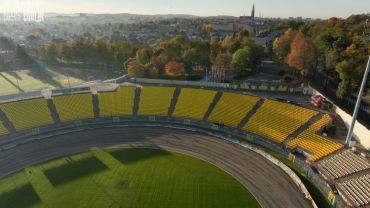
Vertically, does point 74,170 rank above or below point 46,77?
below

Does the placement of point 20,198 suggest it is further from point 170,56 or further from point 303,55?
point 303,55

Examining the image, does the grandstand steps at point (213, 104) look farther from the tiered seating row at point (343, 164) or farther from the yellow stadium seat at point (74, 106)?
the yellow stadium seat at point (74, 106)

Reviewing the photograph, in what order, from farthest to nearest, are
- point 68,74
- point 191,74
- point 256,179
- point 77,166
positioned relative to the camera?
point 68,74 < point 191,74 < point 77,166 < point 256,179

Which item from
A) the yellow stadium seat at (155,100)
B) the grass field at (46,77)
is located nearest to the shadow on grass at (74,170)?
the yellow stadium seat at (155,100)

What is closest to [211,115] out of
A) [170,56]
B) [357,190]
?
[357,190]

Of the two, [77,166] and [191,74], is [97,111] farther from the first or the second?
[191,74]

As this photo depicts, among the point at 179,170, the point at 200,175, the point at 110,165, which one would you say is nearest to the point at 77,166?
the point at 110,165
